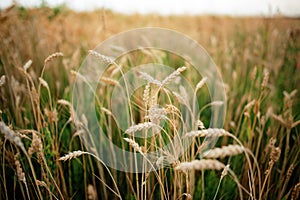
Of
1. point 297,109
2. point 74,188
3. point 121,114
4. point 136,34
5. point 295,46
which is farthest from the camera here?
point 136,34

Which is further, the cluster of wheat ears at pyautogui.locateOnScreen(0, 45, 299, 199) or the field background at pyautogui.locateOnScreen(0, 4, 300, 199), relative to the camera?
the field background at pyautogui.locateOnScreen(0, 4, 300, 199)

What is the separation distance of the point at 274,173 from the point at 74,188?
88 cm

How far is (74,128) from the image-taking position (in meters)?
1.22

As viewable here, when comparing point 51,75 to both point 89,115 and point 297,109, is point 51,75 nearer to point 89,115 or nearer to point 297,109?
point 89,115

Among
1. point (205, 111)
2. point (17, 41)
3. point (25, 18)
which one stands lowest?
point (205, 111)

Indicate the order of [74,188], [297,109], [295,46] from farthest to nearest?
[295,46], [297,109], [74,188]

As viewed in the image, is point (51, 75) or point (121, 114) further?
point (51, 75)

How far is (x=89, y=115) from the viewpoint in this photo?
1.48 metres

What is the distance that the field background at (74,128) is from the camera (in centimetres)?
109

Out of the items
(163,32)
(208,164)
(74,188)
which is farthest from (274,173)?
(163,32)

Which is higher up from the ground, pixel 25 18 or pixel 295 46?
→ pixel 25 18

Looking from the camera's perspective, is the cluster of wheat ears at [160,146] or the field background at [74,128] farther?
the field background at [74,128]

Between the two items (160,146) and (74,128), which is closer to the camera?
(160,146)

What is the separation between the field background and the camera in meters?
1.09
